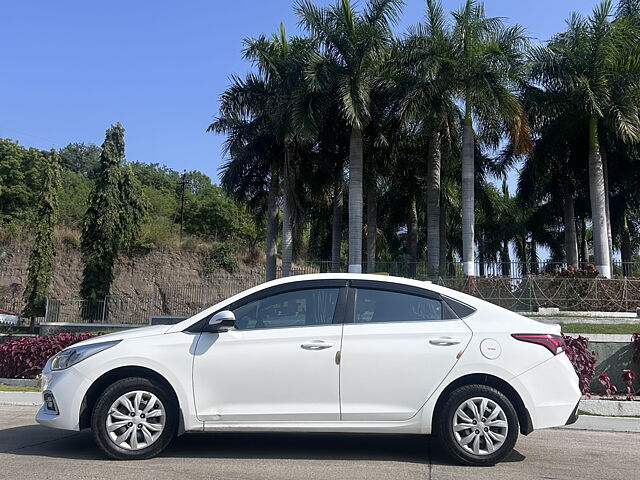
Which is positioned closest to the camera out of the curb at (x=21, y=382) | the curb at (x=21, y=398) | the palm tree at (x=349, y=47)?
the curb at (x=21, y=398)

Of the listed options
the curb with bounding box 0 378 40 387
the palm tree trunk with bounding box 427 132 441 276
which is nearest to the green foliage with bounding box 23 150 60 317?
the palm tree trunk with bounding box 427 132 441 276

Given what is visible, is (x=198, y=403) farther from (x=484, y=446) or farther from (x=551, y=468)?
(x=551, y=468)

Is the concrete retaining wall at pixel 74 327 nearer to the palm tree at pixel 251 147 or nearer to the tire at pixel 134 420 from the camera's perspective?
the palm tree at pixel 251 147

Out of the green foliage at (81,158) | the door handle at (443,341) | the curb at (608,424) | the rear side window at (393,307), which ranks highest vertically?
the green foliage at (81,158)

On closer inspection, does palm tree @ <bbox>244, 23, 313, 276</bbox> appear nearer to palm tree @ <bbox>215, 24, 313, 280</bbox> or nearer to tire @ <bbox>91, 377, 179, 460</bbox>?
palm tree @ <bbox>215, 24, 313, 280</bbox>

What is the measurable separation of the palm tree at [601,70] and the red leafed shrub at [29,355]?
2045 cm

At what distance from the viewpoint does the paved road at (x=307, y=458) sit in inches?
206

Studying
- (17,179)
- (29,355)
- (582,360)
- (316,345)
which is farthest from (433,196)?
(17,179)

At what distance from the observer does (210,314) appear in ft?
19.1

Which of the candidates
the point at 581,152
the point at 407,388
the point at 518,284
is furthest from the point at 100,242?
the point at 407,388

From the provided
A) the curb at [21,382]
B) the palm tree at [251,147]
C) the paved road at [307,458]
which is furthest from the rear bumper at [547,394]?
the palm tree at [251,147]

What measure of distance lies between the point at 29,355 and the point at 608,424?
978 cm

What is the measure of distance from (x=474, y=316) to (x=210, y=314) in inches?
103

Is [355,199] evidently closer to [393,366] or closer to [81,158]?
[393,366]
